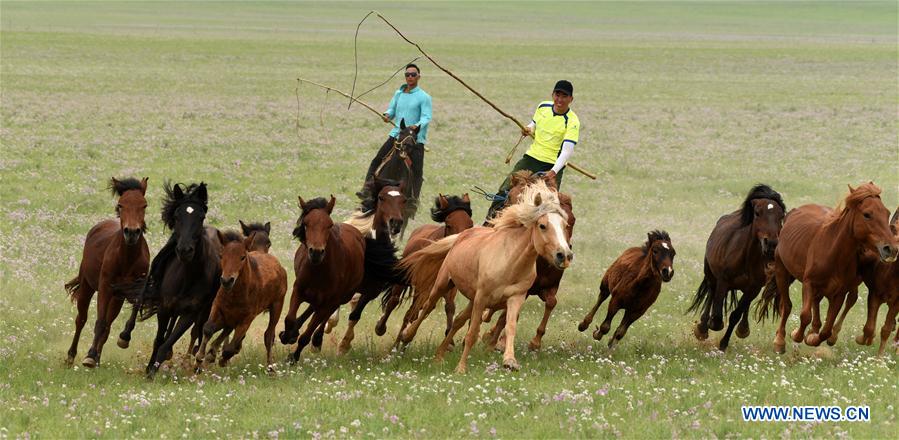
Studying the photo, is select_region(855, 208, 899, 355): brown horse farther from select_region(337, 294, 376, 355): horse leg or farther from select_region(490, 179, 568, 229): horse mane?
select_region(337, 294, 376, 355): horse leg

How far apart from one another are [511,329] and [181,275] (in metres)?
3.26

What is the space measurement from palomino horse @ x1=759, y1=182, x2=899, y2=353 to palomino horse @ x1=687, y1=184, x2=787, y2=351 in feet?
0.71

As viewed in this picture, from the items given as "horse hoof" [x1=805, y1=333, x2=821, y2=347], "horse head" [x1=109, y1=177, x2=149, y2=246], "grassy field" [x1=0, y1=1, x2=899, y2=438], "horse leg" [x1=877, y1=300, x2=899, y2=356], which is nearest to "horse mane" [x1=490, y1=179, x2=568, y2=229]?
"grassy field" [x1=0, y1=1, x2=899, y2=438]

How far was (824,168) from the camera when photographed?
3347cm

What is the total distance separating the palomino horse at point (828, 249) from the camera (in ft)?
38.5

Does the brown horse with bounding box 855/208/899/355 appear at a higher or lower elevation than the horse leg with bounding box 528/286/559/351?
higher

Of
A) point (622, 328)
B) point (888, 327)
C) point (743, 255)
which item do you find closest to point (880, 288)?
point (888, 327)

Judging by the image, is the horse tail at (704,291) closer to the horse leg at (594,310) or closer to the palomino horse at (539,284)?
the horse leg at (594,310)

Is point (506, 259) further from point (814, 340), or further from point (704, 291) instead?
point (704, 291)

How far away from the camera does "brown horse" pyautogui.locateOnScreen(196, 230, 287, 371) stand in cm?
1140

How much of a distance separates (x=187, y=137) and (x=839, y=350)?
24704 millimetres

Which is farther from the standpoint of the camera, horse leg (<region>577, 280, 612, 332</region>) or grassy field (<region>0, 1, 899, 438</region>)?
horse leg (<region>577, 280, 612, 332</region>)

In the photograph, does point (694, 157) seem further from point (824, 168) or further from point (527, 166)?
point (527, 166)

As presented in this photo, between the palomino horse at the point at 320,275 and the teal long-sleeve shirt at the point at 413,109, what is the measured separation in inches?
182
